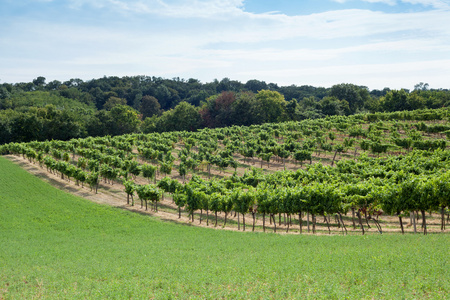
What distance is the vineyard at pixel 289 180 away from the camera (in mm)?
31062

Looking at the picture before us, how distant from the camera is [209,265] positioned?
19.0m

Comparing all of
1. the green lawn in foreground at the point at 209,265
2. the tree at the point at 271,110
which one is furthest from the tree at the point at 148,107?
the green lawn in foreground at the point at 209,265

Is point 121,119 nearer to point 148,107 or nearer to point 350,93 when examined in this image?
point 148,107

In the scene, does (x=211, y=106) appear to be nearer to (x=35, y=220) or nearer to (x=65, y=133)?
(x=65, y=133)

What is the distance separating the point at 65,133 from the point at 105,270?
294 ft

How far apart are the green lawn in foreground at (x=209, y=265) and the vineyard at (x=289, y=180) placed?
18.4 feet

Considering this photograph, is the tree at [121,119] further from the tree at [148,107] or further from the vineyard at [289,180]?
the tree at [148,107]

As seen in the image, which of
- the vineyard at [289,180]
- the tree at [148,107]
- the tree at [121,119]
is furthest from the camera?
the tree at [148,107]

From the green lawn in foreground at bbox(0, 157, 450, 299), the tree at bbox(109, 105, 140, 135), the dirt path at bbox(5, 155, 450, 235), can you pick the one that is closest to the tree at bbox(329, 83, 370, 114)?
the tree at bbox(109, 105, 140, 135)

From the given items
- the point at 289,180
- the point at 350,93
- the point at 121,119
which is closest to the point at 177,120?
the point at 121,119

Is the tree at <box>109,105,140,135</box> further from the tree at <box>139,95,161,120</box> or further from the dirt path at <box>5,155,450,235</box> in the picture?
the dirt path at <box>5,155,450,235</box>

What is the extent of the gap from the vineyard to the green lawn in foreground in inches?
221

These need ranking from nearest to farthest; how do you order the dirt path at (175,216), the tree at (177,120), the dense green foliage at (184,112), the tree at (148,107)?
the dirt path at (175,216) → the dense green foliage at (184,112) → the tree at (177,120) → the tree at (148,107)

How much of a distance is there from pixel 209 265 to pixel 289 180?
23335mm
